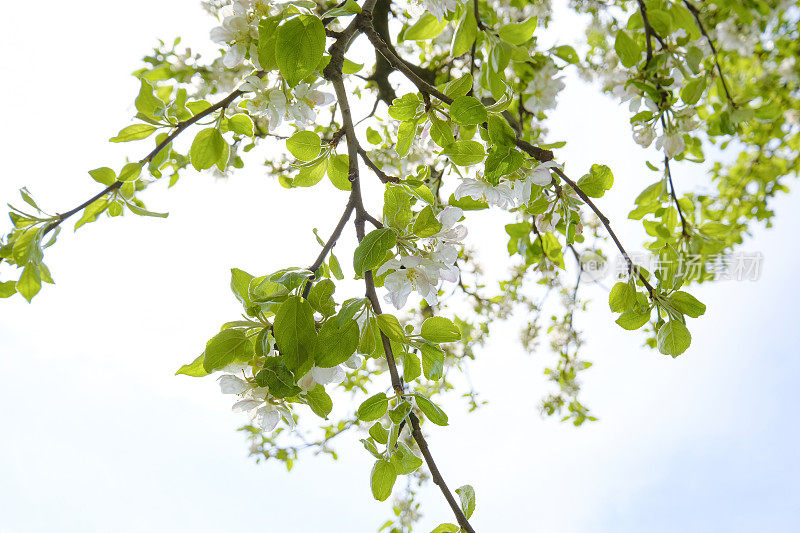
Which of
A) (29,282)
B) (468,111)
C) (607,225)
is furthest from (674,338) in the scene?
(29,282)

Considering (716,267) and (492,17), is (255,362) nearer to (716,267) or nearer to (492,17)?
(492,17)

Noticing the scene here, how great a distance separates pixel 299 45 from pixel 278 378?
0.39 metres

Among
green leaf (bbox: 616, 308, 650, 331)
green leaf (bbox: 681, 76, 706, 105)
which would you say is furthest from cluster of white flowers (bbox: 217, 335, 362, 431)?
green leaf (bbox: 681, 76, 706, 105)

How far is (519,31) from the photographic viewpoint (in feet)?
1.95

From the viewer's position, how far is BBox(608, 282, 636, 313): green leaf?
A: 750mm

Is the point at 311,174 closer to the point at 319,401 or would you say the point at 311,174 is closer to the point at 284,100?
the point at 284,100

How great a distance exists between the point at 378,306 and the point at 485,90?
1.01ft

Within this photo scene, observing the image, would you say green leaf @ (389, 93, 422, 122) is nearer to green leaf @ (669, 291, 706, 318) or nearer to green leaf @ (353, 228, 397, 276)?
green leaf @ (353, 228, 397, 276)

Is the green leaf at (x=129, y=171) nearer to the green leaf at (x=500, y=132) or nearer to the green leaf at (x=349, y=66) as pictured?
the green leaf at (x=349, y=66)

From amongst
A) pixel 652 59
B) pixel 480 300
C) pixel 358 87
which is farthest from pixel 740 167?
pixel 652 59

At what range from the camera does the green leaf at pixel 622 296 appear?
0.75 m

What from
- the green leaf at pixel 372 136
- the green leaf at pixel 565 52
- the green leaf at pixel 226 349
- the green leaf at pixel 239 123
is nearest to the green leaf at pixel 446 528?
the green leaf at pixel 226 349

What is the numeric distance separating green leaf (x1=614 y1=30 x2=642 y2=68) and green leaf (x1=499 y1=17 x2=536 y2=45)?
0.26m

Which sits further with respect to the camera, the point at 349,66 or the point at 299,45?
the point at 349,66
